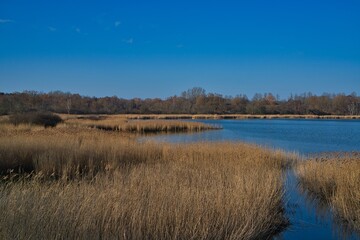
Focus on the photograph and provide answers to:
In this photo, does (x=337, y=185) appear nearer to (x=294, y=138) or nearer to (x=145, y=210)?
(x=145, y=210)

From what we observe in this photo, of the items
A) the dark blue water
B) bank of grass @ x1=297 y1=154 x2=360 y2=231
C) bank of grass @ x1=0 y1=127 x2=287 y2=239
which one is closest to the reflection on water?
bank of grass @ x1=297 y1=154 x2=360 y2=231

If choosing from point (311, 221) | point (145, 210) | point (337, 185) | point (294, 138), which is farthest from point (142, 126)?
point (145, 210)

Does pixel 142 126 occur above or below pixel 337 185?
above

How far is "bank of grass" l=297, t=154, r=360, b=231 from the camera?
6875 millimetres

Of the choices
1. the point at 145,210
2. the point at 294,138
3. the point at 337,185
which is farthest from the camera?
the point at 294,138

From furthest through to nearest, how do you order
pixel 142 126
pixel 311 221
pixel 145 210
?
pixel 142 126, pixel 311 221, pixel 145 210

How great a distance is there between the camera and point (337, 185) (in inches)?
327

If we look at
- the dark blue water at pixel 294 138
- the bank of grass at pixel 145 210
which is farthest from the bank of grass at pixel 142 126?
the bank of grass at pixel 145 210

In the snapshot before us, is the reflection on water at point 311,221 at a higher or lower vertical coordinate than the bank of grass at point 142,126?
lower

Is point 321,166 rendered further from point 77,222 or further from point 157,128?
point 157,128

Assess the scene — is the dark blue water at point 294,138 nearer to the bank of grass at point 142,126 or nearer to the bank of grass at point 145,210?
the bank of grass at point 142,126

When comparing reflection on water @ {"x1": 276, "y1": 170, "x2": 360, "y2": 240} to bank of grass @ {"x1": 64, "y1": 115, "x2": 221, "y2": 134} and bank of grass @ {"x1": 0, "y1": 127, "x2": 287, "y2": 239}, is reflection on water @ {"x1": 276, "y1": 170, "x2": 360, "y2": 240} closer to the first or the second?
bank of grass @ {"x1": 0, "y1": 127, "x2": 287, "y2": 239}

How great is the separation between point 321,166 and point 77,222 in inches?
298

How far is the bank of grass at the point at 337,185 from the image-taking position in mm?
6875
